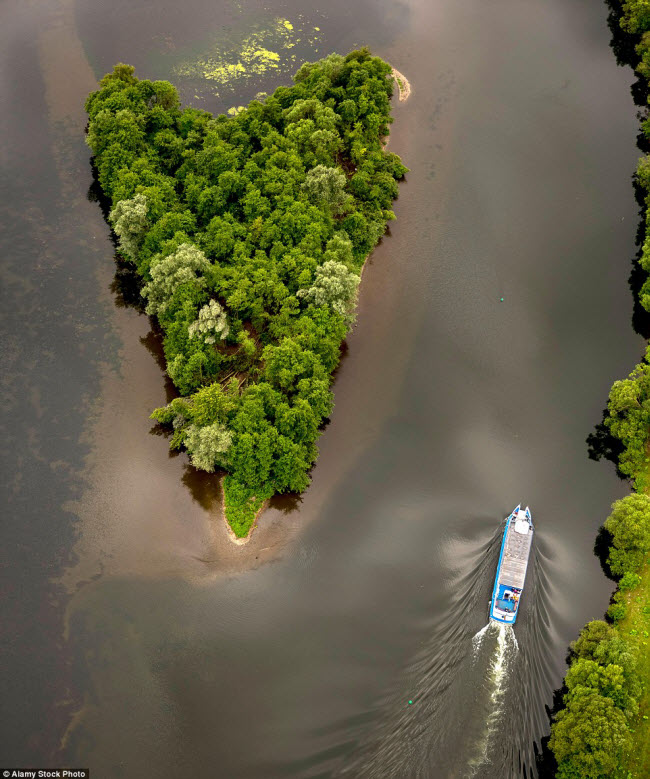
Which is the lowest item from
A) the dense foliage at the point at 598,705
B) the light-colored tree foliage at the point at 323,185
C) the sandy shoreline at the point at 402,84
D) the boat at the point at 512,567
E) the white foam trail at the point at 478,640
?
the dense foliage at the point at 598,705

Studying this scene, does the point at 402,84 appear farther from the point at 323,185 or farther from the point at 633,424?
the point at 633,424

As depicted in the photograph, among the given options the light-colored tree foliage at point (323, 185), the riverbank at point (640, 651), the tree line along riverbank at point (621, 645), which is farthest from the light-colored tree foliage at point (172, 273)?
the riverbank at point (640, 651)

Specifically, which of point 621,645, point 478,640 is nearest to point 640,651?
point 621,645

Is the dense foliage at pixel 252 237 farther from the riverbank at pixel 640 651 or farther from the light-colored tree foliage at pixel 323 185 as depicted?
the riverbank at pixel 640 651

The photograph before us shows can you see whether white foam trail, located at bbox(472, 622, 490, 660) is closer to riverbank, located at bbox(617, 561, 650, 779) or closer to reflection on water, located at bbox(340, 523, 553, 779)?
reflection on water, located at bbox(340, 523, 553, 779)

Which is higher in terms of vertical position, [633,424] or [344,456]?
[344,456]

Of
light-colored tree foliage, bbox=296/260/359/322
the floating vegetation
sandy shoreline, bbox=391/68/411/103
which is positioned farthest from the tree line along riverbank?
the floating vegetation
